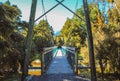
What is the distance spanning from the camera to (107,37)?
48.5 ft

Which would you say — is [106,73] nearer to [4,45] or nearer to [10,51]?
[10,51]

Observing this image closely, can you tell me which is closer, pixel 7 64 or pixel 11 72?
pixel 7 64

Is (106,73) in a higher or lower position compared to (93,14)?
lower

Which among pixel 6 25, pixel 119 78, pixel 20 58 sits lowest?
pixel 119 78

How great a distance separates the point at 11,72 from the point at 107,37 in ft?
16.7

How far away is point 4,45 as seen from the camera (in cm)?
999

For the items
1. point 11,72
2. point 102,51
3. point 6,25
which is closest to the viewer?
point 6,25

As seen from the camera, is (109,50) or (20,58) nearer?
(20,58)

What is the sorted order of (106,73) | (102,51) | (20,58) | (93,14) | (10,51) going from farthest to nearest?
(93,14)
(106,73)
(102,51)
(20,58)
(10,51)

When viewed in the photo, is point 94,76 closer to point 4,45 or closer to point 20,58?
point 4,45

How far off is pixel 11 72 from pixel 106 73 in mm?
5308

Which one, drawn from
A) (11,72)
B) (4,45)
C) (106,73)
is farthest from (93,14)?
(4,45)

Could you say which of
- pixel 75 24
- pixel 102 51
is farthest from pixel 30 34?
pixel 75 24

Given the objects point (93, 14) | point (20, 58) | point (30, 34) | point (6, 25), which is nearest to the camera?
point (30, 34)
